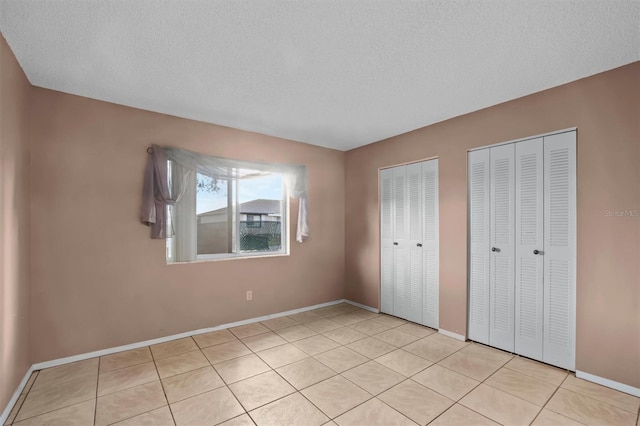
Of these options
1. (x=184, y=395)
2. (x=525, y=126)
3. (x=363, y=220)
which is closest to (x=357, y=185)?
(x=363, y=220)

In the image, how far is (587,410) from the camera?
2.07m

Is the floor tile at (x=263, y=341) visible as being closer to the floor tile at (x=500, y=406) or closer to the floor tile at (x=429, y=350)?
the floor tile at (x=429, y=350)

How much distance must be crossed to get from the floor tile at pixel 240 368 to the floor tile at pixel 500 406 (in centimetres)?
167

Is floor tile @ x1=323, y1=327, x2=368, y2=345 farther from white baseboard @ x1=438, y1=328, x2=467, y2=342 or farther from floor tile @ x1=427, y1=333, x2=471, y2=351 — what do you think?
white baseboard @ x1=438, y1=328, x2=467, y2=342

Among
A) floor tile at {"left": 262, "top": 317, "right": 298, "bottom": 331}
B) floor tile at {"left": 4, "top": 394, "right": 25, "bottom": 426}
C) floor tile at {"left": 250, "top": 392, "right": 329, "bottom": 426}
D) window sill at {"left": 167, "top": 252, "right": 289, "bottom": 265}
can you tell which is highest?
window sill at {"left": 167, "top": 252, "right": 289, "bottom": 265}

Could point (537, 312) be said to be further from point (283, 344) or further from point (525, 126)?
point (283, 344)

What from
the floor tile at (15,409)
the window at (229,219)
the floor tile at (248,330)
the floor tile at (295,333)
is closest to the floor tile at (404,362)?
the floor tile at (295,333)

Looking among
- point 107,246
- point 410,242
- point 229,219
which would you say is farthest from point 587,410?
point 107,246

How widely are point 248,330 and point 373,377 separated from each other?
1714 mm

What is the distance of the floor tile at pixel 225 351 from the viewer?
9.38 feet

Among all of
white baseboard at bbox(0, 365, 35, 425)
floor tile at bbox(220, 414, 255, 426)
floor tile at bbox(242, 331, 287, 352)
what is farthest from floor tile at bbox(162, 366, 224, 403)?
white baseboard at bbox(0, 365, 35, 425)

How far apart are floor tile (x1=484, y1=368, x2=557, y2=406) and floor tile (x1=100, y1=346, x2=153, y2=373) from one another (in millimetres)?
3086

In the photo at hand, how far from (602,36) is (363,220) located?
3.17 metres

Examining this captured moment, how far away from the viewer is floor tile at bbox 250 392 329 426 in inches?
76.9
